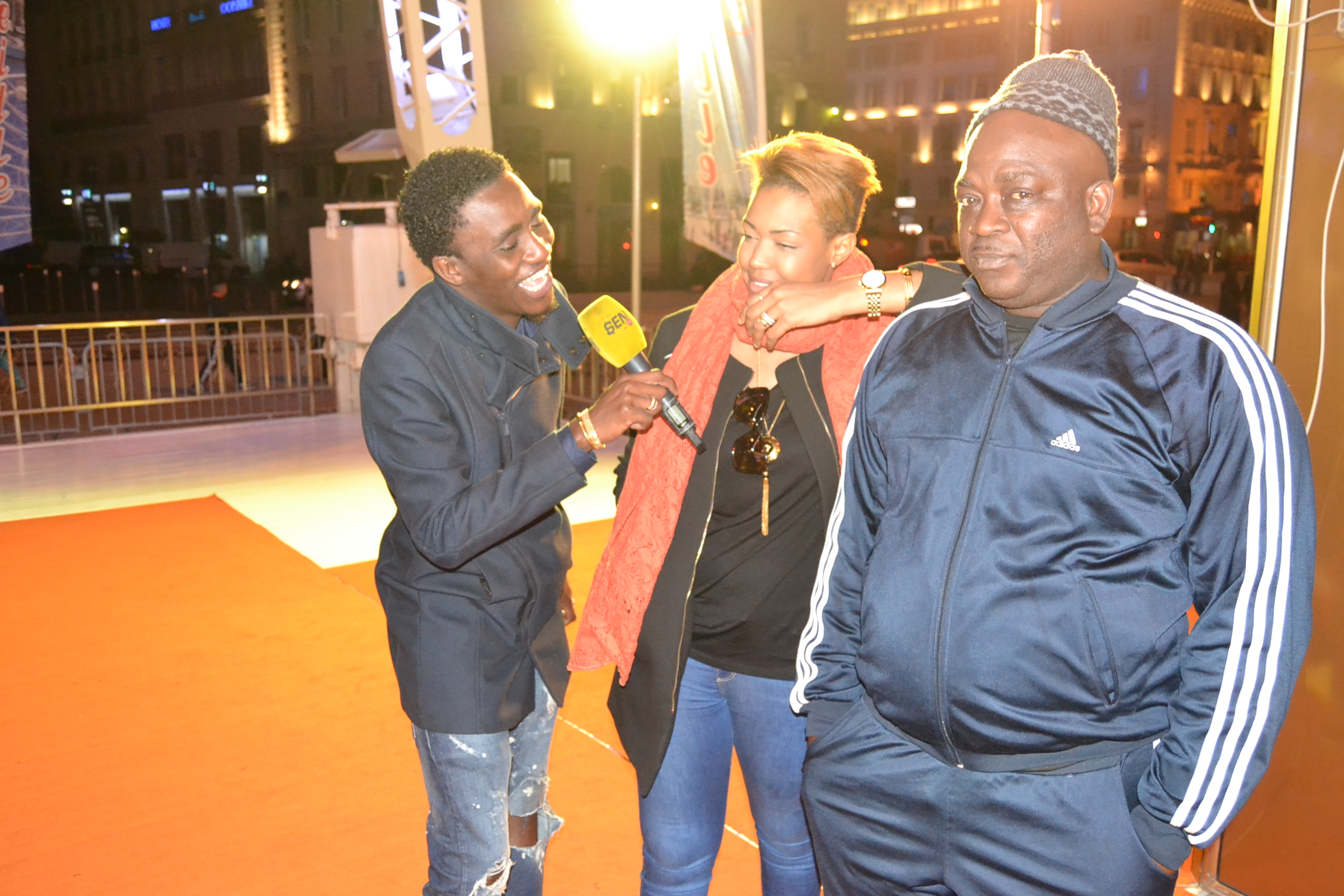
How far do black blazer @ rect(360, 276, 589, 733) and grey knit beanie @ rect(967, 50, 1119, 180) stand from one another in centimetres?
107

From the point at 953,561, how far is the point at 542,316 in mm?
1168

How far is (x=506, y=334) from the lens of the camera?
235cm

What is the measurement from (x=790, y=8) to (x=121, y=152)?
31.2 meters

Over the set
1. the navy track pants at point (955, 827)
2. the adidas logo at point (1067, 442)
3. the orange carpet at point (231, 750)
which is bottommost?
the orange carpet at point (231, 750)

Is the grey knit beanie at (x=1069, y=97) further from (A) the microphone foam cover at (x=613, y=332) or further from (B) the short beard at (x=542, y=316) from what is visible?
(B) the short beard at (x=542, y=316)

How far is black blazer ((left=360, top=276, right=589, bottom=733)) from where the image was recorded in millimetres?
2137

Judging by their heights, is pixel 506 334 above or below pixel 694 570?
above

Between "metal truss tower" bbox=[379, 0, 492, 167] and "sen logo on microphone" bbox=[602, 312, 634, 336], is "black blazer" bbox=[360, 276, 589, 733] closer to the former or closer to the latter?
"sen logo on microphone" bbox=[602, 312, 634, 336]

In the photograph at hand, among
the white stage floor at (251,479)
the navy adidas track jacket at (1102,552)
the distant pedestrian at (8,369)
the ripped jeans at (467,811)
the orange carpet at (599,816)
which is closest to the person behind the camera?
the navy adidas track jacket at (1102,552)

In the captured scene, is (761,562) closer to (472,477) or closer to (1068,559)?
(472,477)

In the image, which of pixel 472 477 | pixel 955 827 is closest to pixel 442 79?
pixel 472 477

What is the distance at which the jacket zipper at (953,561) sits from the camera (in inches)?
65.9

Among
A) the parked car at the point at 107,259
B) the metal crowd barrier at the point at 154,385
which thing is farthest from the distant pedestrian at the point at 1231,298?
the parked car at the point at 107,259

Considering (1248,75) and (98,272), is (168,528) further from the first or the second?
(1248,75)
